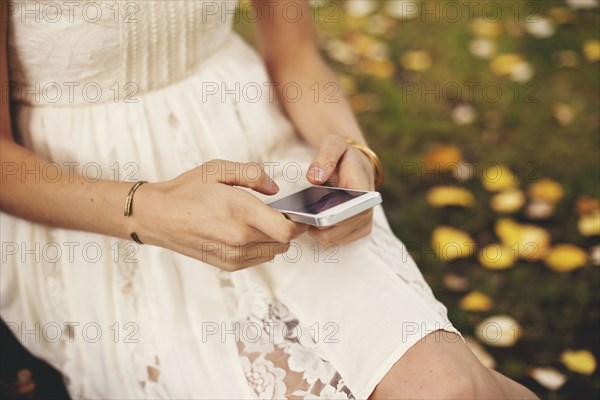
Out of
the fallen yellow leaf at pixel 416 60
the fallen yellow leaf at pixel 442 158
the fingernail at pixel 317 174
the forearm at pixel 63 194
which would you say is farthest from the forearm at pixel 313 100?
the fallen yellow leaf at pixel 416 60

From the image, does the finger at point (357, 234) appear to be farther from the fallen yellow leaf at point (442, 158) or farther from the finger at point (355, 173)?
the fallen yellow leaf at point (442, 158)

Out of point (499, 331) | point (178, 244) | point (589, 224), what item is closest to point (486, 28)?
point (589, 224)

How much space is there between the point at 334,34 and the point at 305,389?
97.3 inches

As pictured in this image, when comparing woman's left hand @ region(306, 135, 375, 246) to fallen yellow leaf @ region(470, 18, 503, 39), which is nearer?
woman's left hand @ region(306, 135, 375, 246)

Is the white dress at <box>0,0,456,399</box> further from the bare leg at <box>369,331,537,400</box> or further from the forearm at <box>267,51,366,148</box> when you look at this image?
the forearm at <box>267,51,366,148</box>

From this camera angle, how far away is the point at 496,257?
2139 mm

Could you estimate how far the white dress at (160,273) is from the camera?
3.77 ft

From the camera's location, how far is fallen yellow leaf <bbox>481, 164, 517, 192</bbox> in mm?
2375

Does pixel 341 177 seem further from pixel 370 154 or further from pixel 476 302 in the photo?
pixel 476 302

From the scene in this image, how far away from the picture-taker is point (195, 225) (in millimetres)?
1132

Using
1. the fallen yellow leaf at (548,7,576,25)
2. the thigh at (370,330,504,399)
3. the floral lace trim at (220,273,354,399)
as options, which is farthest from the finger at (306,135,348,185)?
the fallen yellow leaf at (548,7,576,25)

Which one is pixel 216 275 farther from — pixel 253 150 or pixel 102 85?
pixel 102 85

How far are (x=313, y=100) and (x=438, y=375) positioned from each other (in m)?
0.73

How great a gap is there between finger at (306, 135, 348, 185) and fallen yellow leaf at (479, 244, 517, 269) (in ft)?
3.26
